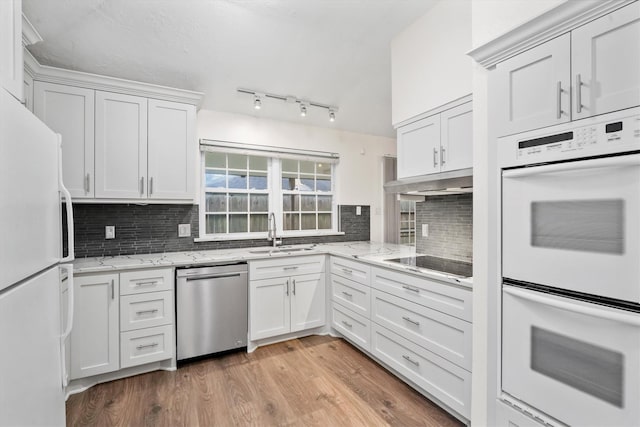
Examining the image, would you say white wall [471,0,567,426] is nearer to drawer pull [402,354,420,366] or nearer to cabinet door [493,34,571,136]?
cabinet door [493,34,571,136]

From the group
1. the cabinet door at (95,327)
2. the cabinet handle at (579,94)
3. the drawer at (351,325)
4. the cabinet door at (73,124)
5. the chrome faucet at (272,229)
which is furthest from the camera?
the chrome faucet at (272,229)

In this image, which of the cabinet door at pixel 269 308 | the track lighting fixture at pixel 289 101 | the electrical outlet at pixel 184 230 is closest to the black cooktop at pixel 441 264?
the cabinet door at pixel 269 308

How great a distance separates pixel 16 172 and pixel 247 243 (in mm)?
2574

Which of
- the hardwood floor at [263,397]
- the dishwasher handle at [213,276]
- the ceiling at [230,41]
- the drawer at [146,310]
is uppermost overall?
the ceiling at [230,41]

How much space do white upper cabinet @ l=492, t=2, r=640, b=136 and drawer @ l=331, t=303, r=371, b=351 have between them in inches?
75.9

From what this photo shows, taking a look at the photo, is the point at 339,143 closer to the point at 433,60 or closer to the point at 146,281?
the point at 433,60

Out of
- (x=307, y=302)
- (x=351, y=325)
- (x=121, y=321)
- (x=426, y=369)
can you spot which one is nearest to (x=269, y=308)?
(x=307, y=302)

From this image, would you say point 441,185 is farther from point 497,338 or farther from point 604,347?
point 604,347

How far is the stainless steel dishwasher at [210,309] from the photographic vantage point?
2.49 meters

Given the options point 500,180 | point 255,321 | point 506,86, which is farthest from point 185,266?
point 506,86

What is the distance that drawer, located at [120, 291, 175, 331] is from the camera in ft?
7.56

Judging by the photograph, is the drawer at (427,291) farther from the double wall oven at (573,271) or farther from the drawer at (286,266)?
the drawer at (286,266)

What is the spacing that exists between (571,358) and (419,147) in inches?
63.1

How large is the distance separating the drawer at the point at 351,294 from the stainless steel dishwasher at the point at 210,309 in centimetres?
90
